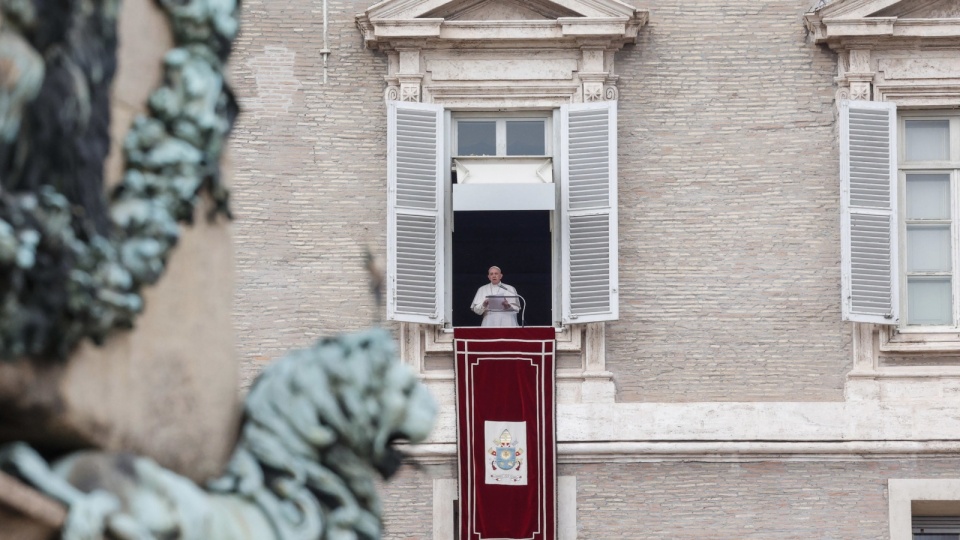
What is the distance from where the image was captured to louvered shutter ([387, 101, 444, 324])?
69.2 feet

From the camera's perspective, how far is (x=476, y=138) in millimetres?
21453

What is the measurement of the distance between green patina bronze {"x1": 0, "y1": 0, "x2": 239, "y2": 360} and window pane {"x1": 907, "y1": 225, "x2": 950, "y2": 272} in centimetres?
1708

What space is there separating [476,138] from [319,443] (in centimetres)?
1683

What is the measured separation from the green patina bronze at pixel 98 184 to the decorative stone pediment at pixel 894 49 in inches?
661

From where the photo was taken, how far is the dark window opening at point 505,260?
2423cm

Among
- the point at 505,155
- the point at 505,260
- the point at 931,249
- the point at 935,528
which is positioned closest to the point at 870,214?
the point at 931,249

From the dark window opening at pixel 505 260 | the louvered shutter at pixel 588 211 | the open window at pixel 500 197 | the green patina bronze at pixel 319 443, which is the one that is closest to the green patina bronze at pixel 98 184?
the green patina bronze at pixel 319 443

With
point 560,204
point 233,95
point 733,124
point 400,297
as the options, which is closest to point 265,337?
point 400,297

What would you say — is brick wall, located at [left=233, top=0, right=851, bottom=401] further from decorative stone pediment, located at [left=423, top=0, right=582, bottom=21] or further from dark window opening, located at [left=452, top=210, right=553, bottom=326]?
dark window opening, located at [left=452, top=210, right=553, bottom=326]

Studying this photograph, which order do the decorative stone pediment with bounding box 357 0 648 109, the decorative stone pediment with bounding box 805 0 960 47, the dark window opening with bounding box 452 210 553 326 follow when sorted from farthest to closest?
the dark window opening with bounding box 452 210 553 326 < the decorative stone pediment with bounding box 357 0 648 109 < the decorative stone pediment with bounding box 805 0 960 47

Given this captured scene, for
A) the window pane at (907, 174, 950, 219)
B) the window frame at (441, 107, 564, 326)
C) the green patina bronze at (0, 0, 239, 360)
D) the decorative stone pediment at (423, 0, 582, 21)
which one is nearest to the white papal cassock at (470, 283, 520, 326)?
the window frame at (441, 107, 564, 326)

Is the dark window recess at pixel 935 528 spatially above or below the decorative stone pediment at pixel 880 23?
below

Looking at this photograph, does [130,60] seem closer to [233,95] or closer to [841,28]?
[233,95]

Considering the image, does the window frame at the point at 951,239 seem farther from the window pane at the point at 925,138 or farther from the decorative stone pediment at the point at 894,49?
the decorative stone pediment at the point at 894,49
